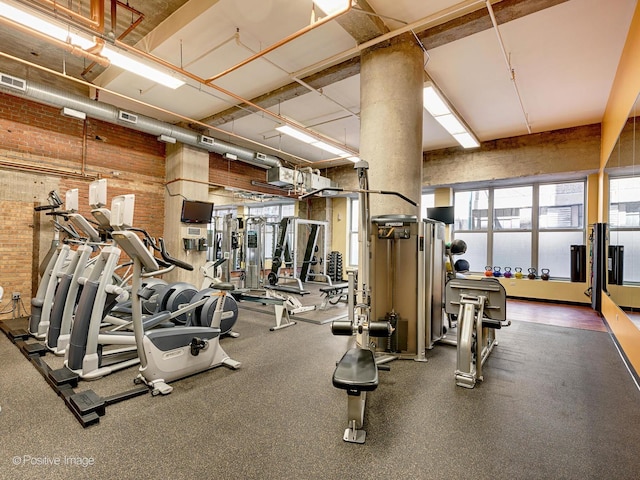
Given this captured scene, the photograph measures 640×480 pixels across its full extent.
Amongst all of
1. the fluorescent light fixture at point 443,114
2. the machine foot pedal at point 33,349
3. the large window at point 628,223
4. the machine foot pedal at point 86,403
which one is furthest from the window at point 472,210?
the machine foot pedal at point 33,349

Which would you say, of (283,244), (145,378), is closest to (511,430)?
(145,378)

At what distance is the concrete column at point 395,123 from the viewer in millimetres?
3918

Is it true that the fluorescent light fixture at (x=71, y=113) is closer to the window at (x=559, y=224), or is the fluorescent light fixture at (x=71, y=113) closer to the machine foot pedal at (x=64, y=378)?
the machine foot pedal at (x=64, y=378)

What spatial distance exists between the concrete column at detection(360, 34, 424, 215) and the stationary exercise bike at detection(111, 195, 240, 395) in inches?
90.0

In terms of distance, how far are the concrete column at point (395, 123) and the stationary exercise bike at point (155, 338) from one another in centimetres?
229

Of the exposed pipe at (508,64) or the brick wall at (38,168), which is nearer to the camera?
the exposed pipe at (508,64)

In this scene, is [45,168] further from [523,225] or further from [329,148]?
[523,225]

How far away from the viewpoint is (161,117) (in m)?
6.80

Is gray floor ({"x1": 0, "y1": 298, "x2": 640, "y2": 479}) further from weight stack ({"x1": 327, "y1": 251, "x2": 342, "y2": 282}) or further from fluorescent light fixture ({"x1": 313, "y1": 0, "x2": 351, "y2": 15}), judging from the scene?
weight stack ({"x1": 327, "y1": 251, "x2": 342, "y2": 282})

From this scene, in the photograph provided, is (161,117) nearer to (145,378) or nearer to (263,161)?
(263,161)

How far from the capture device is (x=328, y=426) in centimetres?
230

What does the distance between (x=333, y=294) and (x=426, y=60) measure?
458cm

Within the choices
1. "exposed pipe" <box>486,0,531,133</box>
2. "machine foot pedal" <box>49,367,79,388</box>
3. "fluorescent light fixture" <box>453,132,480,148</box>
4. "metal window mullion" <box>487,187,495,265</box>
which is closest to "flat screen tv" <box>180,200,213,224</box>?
"machine foot pedal" <box>49,367,79,388</box>

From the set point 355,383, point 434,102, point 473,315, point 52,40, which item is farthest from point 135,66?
point 473,315
